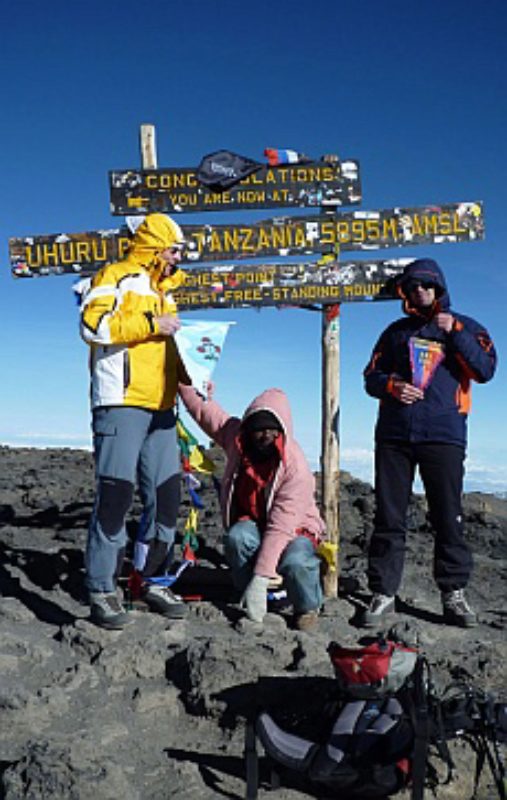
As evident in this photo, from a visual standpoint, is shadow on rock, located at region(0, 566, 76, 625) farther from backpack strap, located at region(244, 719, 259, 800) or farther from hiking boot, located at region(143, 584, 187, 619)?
backpack strap, located at region(244, 719, 259, 800)

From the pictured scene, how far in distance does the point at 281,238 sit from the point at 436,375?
1.70 meters

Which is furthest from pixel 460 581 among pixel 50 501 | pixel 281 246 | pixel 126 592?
pixel 50 501

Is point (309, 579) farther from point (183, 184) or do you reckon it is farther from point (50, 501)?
point (50, 501)

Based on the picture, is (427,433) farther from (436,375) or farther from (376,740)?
(376,740)

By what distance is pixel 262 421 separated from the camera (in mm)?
5273

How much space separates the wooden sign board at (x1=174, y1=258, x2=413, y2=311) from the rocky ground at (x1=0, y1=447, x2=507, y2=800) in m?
2.22

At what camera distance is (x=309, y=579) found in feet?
17.3

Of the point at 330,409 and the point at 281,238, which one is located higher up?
the point at 281,238

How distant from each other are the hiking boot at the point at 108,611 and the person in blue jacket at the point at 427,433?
1.67m

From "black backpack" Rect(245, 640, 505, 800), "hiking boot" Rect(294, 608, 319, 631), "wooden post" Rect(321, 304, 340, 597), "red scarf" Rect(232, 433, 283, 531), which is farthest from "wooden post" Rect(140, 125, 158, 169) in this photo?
"black backpack" Rect(245, 640, 505, 800)

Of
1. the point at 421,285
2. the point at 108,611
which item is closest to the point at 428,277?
the point at 421,285

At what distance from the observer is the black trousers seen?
5.51m

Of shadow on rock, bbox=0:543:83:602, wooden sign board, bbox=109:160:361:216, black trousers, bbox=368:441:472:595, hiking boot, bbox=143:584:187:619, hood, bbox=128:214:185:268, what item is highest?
wooden sign board, bbox=109:160:361:216

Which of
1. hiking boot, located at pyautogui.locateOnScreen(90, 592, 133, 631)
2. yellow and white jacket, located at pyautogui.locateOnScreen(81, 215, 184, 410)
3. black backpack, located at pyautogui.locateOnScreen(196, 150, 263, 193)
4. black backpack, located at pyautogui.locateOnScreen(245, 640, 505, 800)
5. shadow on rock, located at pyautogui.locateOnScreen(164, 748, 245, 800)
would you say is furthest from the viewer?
black backpack, located at pyautogui.locateOnScreen(196, 150, 263, 193)
